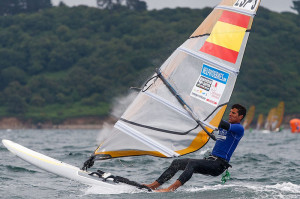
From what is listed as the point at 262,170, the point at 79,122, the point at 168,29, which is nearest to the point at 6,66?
the point at 79,122

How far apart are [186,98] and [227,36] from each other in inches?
43.8

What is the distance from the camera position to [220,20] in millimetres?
8453

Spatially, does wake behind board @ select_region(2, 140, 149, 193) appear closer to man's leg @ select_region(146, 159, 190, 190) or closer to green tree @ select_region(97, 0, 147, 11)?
man's leg @ select_region(146, 159, 190, 190)

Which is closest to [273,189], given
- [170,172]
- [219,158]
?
[219,158]

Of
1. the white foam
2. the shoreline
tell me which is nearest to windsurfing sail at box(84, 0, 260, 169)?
the white foam

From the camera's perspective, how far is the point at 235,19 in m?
8.38

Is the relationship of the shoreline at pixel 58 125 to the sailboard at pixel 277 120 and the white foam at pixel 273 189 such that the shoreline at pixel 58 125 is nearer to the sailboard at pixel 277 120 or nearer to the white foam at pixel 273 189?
the sailboard at pixel 277 120

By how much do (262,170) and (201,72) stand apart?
4.69 metres

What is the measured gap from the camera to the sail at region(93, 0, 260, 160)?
27.2 ft

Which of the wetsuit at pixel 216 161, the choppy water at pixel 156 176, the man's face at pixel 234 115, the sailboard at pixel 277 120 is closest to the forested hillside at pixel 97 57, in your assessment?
the sailboard at pixel 277 120

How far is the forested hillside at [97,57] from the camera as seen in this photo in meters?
93.2

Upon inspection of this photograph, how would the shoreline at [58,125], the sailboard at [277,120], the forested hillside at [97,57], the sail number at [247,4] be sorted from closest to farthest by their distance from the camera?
the sail number at [247,4] < the sailboard at [277,120] < the shoreline at [58,125] < the forested hillside at [97,57]

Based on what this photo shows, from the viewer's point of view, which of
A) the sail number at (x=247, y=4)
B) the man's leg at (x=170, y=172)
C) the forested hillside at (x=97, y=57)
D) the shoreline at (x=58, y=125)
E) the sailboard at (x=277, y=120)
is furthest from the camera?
the forested hillside at (x=97, y=57)

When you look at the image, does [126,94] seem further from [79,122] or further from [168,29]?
[168,29]
